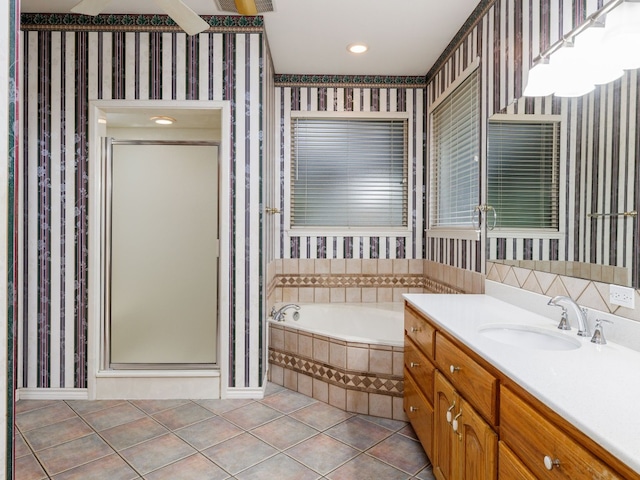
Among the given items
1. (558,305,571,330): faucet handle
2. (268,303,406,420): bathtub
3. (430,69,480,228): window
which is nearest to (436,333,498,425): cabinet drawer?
(558,305,571,330): faucet handle

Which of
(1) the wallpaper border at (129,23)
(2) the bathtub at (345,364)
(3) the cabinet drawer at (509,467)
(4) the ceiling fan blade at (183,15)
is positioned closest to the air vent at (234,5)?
(1) the wallpaper border at (129,23)

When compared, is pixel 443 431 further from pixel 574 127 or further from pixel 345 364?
pixel 574 127

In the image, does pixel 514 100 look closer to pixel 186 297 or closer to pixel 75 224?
pixel 186 297

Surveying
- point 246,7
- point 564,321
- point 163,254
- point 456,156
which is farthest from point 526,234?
point 163,254

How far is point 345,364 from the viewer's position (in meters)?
2.68

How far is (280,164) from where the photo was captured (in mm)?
3764

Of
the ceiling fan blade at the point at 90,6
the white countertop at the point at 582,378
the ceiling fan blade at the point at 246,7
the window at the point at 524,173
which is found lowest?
the white countertop at the point at 582,378

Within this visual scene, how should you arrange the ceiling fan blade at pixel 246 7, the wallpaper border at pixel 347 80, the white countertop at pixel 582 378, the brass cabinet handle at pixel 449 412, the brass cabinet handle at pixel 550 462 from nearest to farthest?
the white countertop at pixel 582 378 < the brass cabinet handle at pixel 550 462 < the brass cabinet handle at pixel 449 412 < the ceiling fan blade at pixel 246 7 < the wallpaper border at pixel 347 80

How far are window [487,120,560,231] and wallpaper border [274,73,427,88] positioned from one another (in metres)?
1.57

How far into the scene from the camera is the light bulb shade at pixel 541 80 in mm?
1734

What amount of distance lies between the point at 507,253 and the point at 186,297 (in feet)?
7.54

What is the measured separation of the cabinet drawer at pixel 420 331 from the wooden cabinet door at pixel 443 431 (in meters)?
0.15

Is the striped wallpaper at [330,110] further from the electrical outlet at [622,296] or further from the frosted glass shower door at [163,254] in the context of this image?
the electrical outlet at [622,296]

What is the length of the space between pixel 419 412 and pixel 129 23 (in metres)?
3.06
